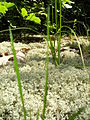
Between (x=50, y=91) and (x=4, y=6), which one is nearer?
(x=50, y=91)

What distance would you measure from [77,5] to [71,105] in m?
2.94

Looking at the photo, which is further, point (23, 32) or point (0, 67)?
point (23, 32)

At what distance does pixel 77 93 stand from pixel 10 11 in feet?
7.18

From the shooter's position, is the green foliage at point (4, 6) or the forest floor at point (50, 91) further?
the green foliage at point (4, 6)

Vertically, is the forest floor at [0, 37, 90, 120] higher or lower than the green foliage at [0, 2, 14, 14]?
lower

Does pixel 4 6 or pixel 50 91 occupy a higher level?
pixel 4 6

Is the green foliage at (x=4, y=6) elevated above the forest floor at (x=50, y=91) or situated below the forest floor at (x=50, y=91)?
above

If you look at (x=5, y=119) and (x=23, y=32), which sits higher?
(x=5, y=119)

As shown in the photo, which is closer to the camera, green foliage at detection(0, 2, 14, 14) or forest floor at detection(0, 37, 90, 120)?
forest floor at detection(0, 37, 90, 120)

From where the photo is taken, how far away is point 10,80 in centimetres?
128

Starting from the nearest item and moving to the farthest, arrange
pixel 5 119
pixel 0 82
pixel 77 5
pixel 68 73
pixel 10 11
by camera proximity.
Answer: pixel 5 119
pixel 0 82
pixel 68 73
pixel 10 11
pixel 77 5

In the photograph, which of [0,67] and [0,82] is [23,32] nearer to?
[0,67]

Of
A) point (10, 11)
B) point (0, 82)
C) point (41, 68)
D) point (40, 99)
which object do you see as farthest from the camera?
point (10, 11)

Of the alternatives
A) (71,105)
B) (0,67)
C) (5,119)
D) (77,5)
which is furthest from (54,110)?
(77,5)
